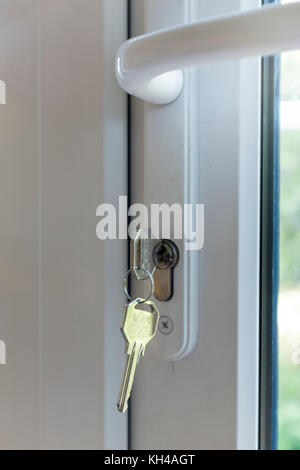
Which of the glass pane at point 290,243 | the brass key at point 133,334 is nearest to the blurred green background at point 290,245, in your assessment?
the glass pane at point 290,243

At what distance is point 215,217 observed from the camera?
1.16 feet

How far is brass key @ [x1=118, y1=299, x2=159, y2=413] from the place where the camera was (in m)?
0.33

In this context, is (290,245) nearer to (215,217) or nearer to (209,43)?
(215,217)

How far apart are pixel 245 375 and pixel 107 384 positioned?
0.37 ft

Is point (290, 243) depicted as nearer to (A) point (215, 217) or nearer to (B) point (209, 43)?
(A) point (215, 217)

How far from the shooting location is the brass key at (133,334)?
33cm

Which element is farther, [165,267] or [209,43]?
[165,267]

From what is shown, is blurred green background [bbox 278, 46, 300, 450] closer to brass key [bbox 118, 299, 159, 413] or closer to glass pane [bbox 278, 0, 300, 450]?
glass pane [bbox 278, 0, 300, 450]

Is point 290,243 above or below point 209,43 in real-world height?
below

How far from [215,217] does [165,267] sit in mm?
55

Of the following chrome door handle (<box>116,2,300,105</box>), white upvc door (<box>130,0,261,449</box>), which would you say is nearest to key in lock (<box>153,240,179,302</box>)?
white upvc door (<box>130,0,261,449</box>)

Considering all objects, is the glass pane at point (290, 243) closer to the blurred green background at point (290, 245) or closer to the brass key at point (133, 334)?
the blurred green background at point (290, 245)

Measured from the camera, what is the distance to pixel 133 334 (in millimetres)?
331

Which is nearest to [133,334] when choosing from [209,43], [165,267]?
[165,267]
